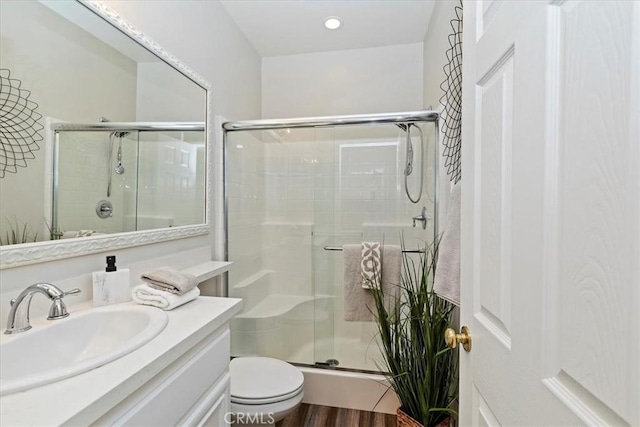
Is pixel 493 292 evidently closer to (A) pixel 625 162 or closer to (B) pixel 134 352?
(A) pixel 625 162

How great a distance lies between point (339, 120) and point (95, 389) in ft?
5.93

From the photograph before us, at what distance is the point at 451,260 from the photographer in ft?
3.60

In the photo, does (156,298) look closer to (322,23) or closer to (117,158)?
(117,158)

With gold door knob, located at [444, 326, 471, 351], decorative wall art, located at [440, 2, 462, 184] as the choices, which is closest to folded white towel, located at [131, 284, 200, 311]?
gold door knob, located at [444, 326, 471, 351]

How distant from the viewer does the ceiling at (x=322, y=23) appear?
2.05 metres

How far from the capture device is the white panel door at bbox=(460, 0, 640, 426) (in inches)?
13.4

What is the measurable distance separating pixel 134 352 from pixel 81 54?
1073mm

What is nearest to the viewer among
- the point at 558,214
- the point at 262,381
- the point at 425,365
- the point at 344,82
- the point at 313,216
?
the point at 558,214

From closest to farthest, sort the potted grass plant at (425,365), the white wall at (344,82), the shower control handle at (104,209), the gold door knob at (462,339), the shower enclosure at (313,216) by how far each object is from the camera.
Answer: the gold door knob at (462,339) < the shower control handle at (104,209) < the potted grass plant at (425,365) < the shower enclosure at (313,216) < the white wall at (344,82)

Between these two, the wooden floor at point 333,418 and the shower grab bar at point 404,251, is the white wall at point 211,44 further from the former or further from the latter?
the wooden floor at point 333,418

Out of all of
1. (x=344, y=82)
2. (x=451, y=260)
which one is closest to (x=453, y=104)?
(x=451, y=260)

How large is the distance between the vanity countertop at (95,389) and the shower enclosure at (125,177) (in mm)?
405

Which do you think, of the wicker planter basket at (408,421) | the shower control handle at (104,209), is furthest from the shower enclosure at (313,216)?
the shower control handle at (104,209)

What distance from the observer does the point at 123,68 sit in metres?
1.29
